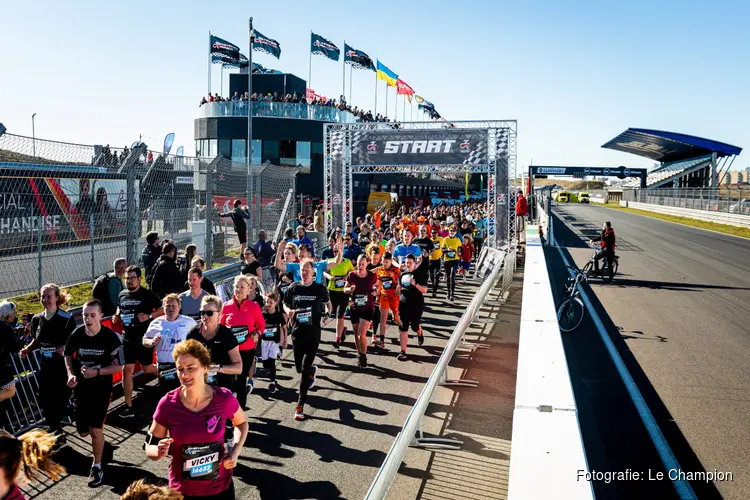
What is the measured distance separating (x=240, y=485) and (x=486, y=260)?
14.8m

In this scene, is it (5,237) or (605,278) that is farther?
(605,278)

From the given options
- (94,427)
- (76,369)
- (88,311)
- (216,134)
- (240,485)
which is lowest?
(240,485)

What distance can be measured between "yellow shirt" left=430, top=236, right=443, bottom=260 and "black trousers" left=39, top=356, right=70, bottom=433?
33.7 ft

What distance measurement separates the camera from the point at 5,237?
10.6 meters

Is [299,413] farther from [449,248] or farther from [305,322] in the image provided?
[449,248]

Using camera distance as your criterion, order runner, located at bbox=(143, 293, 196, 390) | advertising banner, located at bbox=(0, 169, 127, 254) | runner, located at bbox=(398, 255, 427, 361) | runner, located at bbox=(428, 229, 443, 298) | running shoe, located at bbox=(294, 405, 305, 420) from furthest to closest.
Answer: runner, located at bbox=(428, 229, 443, 298), advertising banner, located at bbox=(0, 169, 127, 254), runner, located at bbox=(398, 255, 427, 361), running shoe, located at bbox=(294, 405, 305, 420), runner, located at bbox=(143, 293, 196, 390)

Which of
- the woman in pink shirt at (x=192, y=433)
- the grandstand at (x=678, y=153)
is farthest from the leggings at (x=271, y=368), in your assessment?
the grandstand at (x=678, y=153)

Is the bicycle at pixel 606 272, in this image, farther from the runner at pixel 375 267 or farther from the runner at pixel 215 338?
the runner at pixel 215 338

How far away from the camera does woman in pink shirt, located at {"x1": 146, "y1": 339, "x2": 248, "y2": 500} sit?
13.0 ft

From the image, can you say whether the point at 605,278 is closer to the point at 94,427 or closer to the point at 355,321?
the point at 355,321

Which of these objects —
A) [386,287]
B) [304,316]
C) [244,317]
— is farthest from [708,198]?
[244,317]

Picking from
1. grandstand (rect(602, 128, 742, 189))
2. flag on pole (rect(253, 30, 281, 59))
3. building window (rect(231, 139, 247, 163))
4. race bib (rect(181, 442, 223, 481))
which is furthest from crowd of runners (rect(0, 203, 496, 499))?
grandstand (rect(602, 128, 742, 189))

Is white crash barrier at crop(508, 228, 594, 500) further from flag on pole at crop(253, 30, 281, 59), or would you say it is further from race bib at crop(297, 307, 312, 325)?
flag on pole at crop(253, 30, 281, 59)

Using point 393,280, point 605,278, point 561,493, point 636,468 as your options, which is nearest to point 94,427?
point 561,493
